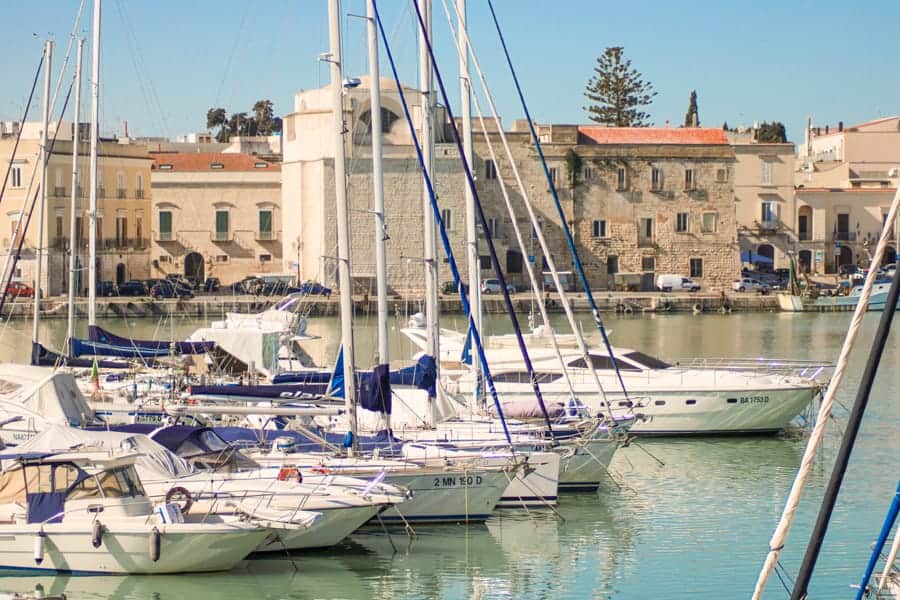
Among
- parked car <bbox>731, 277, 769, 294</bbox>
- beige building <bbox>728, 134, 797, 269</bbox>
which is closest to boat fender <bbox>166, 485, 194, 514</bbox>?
parked car <bbox>731, 277, 769, 294</bbox>

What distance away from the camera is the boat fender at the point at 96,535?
15.0 meters

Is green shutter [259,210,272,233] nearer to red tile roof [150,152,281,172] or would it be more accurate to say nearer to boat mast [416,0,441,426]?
red tile roof [150,152,281,172]

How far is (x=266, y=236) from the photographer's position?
209ft

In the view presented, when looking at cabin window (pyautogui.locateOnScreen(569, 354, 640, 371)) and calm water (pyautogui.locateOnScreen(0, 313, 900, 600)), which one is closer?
calm water (pyautogui.locateOnScreen(0, 313, 900, 600))

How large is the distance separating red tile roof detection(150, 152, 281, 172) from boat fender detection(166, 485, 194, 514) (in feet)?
162

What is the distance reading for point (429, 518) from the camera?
18156 millimetres

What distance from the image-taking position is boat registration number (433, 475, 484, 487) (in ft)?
59.1

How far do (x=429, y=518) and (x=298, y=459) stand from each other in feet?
5.92

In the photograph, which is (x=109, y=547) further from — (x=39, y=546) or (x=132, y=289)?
(x=132, y=289)

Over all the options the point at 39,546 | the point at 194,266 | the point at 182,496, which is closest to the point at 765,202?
the point at 194,266

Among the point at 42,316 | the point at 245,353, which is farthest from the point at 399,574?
the point at 42,316

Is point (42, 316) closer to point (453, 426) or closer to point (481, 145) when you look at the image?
point (481, 145)

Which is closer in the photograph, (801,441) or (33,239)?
(801,441)

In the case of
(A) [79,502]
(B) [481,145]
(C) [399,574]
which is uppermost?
(B) [481,145]
